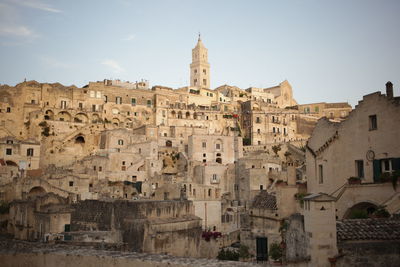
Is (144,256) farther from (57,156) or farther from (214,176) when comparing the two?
(57,156)

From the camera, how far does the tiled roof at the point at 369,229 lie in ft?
42.4

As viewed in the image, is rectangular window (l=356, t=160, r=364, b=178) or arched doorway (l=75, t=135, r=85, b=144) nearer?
rectangular window (l=356, t=160, r=364, b=178)

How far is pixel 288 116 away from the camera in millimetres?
81188

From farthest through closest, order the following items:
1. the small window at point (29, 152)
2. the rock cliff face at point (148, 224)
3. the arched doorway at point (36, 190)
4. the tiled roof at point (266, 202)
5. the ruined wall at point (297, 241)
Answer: the small window at point (29, 152)
the arched doorway at point (36, 190)
the tiled roof at point (266, 202)
the rock cliff face at point (148, 224)
the ruined wall at point (297, 241)

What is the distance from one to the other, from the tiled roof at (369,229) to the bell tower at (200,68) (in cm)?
8955

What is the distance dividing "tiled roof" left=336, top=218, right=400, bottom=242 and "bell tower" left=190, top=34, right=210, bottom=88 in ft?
294

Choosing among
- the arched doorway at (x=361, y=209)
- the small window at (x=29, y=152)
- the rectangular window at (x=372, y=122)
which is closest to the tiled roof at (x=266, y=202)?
the arched doorway at (x=361, y=209)

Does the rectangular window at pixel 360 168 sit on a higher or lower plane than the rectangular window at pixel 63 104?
lower

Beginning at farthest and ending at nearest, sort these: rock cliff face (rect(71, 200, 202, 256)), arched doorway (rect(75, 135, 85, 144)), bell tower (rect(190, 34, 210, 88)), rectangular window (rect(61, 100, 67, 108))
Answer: bell tower (rect(190, 34, 210, 88))
rectangular window (rect(61, 100, 67, 108))
arched doorway (rect(75, 135, 85, 144))
rock cliff face (rect(71, 200, 202, 256))

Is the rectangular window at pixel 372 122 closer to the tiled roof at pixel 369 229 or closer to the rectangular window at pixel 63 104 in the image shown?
the tiled roof at pixel 369 229

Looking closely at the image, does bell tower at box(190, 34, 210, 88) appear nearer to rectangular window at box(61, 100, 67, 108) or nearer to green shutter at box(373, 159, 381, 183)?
rectangular window at box(61, 100, 67, 108)

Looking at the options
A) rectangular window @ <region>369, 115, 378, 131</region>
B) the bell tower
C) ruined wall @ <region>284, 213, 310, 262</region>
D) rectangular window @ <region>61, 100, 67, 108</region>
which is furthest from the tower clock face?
the bell tower

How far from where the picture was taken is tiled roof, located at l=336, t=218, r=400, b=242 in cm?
1294

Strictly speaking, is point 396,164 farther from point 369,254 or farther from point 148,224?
point 148,224
